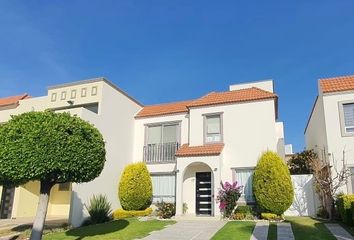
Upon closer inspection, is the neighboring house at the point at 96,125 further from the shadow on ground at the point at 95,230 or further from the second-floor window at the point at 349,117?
the second-floor window at the point at 349,117

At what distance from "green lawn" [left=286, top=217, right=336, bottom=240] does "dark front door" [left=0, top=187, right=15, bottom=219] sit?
1722 cm

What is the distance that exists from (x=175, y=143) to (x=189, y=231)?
8.98 meters

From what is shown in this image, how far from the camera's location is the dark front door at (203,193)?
818 inches

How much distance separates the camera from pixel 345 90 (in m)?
18.7

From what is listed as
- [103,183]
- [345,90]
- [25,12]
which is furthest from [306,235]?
[25,12]

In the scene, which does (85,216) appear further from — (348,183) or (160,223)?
(348,183)

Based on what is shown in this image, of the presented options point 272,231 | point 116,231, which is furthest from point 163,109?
point 272,231

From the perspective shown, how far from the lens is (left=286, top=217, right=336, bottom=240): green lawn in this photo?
12.7m

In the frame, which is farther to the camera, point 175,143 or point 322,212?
point 175,143

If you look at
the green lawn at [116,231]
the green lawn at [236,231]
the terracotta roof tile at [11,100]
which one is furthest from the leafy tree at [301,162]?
the terracotta roof tile at [11,100]

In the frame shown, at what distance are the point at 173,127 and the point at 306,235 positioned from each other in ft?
42.1

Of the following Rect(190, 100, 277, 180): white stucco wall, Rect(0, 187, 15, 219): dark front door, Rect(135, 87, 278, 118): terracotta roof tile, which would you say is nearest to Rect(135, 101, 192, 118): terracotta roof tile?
Rect(135, 87, 278, 118): terracotta roof tile

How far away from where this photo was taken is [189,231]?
49.3 feet

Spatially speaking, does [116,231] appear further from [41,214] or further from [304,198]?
[304,198]
